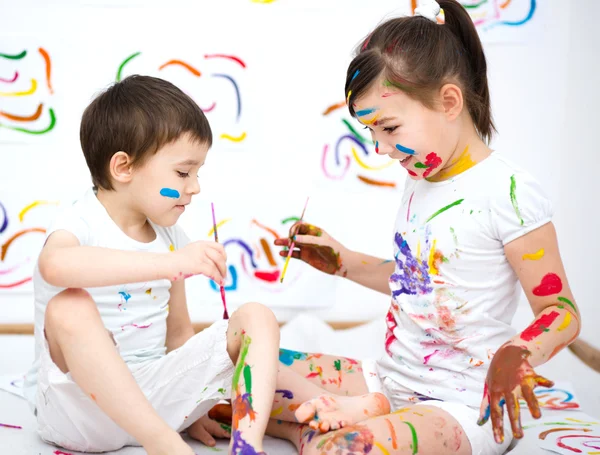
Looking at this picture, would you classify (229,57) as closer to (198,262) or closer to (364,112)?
(364,112)

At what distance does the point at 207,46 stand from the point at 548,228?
101cm

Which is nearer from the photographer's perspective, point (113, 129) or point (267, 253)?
point (113, 129)

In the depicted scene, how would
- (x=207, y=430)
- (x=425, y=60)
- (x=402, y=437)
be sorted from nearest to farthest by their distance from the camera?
(x=402, y=437) → (x=425, y=60) → (x=207, y=430)

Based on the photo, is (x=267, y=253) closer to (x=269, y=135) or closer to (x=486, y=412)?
(x=269, y=135)

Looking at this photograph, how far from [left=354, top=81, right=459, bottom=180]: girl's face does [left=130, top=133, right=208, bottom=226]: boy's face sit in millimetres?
266

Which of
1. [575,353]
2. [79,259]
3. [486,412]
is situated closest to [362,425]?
[486,412]

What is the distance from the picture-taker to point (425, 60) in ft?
3.35

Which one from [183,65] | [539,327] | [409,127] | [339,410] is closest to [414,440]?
[339,410]

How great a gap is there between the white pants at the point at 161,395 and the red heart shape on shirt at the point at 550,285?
448mm

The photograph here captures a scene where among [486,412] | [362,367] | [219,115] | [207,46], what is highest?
[207,46]

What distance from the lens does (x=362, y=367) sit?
1.17 m

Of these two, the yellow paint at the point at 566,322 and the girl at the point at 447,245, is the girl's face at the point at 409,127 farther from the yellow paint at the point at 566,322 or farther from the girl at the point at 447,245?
the yellow paint at the point at 566,322

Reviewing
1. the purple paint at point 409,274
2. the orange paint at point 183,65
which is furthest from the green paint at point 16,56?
the purple paint at point 409,274

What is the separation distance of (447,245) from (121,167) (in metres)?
0.51
